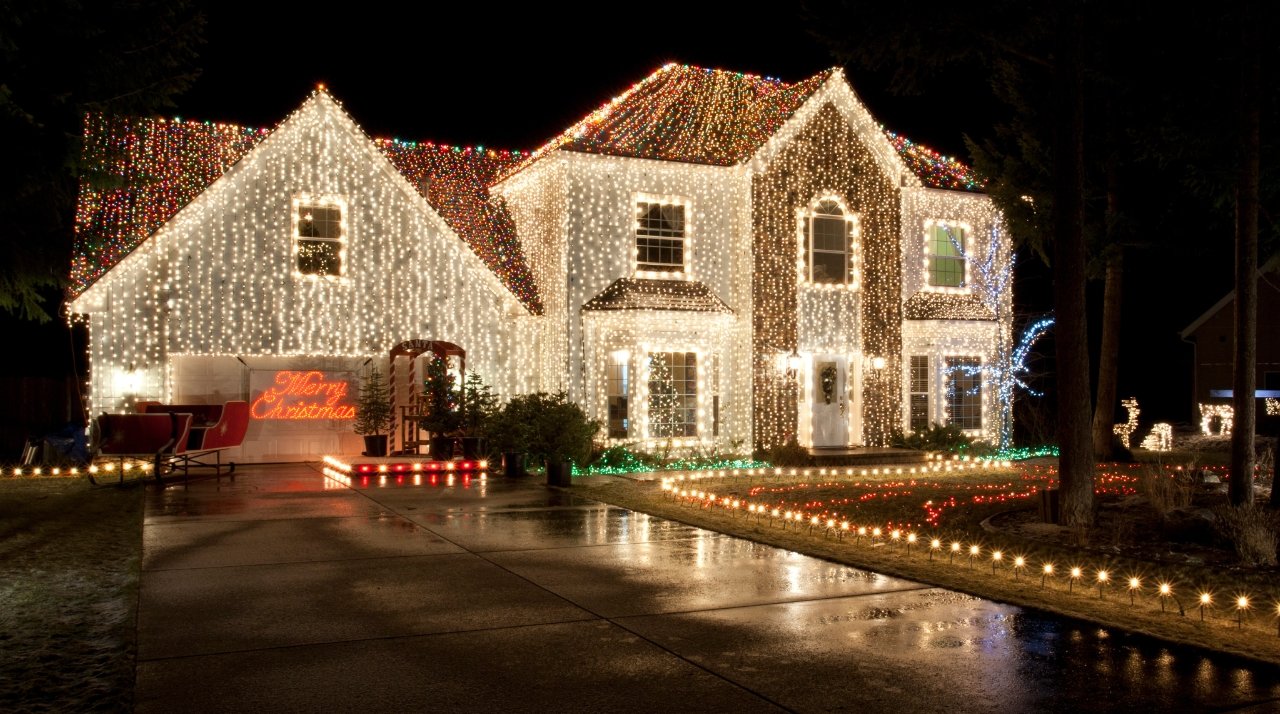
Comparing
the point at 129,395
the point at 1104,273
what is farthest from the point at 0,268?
the point at 1104,273

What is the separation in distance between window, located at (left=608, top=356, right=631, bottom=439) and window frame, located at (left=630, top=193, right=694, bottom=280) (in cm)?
189

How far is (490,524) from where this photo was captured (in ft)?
38.8

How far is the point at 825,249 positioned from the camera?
22.8 m

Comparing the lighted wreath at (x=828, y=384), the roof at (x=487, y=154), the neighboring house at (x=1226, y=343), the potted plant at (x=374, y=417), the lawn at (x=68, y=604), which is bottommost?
the lawn at (x=68, y=604)

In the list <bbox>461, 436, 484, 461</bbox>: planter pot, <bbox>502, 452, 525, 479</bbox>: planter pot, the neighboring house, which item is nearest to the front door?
<bbox>461, 436, 484, 461</bbox>: planter pot

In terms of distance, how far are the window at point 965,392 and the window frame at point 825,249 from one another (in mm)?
3599

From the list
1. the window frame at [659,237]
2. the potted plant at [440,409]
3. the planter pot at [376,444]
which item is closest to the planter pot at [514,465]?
the potted plant at [440,409]

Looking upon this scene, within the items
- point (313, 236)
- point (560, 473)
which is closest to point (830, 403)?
point (560, 473)

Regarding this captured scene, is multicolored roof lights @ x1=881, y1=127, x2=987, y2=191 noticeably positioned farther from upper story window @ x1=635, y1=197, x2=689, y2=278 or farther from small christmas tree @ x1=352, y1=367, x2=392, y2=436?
small christmas tree @ x1=352, y1=367, x2=392, y2=436

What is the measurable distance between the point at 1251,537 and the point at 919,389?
14686mm

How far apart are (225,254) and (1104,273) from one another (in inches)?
730

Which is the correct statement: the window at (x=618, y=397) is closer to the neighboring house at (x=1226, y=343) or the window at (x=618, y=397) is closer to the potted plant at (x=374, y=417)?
the potted plant at (x=374, y=417)

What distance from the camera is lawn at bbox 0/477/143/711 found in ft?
18.7

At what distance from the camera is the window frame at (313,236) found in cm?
2019
